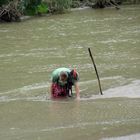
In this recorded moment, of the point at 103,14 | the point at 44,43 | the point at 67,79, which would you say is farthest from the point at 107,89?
the point at 103,14

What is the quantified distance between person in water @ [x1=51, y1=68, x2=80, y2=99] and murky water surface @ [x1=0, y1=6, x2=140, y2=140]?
0.28 meters

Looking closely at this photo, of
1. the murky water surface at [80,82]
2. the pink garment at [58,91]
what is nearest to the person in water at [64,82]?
the pink garment at [58,91]

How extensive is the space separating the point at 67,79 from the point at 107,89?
1319 millimetres

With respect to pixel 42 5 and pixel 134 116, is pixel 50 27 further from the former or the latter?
pixel 134 116

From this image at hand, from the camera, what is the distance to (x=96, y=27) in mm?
23672

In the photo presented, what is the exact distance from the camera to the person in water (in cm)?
1028

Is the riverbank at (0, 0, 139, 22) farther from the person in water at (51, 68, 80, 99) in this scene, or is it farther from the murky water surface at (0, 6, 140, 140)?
the person in water at (51, 68, 80, 99)

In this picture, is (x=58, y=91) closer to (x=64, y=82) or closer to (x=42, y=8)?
(x=64, y=82)

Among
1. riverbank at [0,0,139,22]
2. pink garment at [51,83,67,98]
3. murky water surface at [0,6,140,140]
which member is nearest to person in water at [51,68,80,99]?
pink garment at [51,83,67,98]

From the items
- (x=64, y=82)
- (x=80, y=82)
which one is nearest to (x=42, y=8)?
(x=80, y=82)

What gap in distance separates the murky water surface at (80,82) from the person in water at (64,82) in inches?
11.0

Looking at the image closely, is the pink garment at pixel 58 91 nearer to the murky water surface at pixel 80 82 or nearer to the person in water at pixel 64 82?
the person in water at pixel 64 82

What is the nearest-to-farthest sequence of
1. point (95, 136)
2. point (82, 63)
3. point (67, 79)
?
point (95, 136) < point (67, 79) < point (82, 63)

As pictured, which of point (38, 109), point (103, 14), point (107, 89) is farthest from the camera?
point (103, 14)
